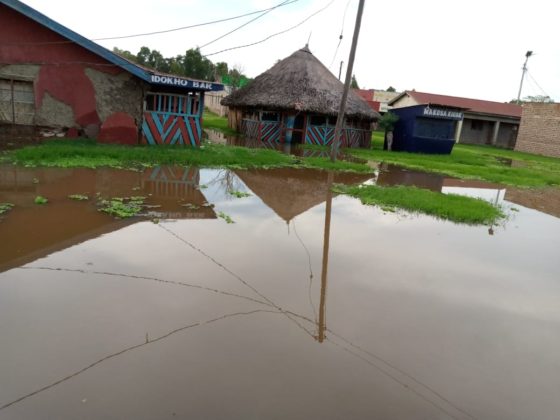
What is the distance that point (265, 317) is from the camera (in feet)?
13.2

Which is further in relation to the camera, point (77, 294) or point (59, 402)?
point (77, 294)

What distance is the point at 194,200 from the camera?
326 inches

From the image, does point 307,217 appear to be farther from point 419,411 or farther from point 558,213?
point 558,213

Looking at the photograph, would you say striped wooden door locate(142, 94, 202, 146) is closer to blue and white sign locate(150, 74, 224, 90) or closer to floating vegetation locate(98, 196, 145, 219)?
blue and white sign locate(150, 74, 224, 90)

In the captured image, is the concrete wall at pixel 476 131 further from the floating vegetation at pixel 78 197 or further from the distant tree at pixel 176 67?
the floating vegetation at pixel 78 197

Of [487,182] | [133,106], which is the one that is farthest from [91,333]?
[487,182]

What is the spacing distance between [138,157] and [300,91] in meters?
12.6

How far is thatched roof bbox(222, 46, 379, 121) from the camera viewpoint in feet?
71.7

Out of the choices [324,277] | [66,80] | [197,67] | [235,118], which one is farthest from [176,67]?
[324,277]

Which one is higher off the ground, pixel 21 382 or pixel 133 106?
pixel 133 106

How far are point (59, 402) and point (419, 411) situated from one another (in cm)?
250

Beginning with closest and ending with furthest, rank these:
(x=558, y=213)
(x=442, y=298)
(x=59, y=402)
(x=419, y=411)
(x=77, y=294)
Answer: (x=59, y=402)
(x=419, y=411)
(x=77, y=294)
(x=442, y=298)
(x=558, y=213)

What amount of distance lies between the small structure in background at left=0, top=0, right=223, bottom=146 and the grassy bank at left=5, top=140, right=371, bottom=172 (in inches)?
38.5

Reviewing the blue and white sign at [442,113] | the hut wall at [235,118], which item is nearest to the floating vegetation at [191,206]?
the blue and white sign at [442,113]
